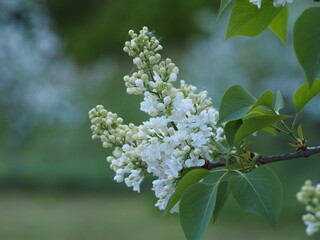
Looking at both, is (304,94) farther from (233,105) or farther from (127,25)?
(127,25)

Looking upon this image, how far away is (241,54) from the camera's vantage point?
3.75 meters

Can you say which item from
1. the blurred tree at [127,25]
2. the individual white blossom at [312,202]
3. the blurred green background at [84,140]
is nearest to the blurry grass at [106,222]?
the blurred green background at [84,140]

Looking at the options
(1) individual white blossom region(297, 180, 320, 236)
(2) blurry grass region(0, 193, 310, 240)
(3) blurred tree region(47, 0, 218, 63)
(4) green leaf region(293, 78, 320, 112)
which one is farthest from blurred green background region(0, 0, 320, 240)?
(1) individual white blossom region(297, 180, 320, 236)

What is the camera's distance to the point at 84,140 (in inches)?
194

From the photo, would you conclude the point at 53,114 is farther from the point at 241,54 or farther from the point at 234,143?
the point at 234,143

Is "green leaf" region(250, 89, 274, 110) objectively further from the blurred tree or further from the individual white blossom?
the blurred tree

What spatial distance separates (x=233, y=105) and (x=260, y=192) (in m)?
0.09

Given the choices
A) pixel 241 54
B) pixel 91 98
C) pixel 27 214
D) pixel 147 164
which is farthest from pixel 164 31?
pixel 147 164

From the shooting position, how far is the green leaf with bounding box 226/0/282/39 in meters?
0.44

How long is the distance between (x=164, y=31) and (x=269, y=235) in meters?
4.38

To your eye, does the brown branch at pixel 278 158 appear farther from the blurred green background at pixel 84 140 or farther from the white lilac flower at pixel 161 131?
the blurred green background at pixel 84 140

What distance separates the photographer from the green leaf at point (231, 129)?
0.46 metres

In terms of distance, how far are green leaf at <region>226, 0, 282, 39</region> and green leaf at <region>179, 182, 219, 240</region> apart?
0.13 meters

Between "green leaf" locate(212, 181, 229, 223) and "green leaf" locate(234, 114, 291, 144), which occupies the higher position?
"green leaf" locate(234, 114, 291, 144)
